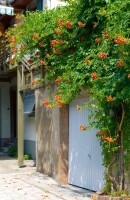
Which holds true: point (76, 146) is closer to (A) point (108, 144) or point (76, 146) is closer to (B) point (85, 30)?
(A) point (108, 144)

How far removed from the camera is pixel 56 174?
487 inches

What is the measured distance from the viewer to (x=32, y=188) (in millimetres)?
11227

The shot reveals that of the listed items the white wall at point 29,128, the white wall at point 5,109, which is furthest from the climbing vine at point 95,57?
the white wall at point 5,109

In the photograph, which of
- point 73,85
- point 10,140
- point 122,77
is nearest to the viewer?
point 122,77

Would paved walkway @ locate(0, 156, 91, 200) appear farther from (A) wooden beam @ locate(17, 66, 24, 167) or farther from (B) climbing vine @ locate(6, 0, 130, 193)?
(B) climbing vine @ locate(6, 0, 130, 193)

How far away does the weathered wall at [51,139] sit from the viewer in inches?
481

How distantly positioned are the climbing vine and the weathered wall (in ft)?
4.19

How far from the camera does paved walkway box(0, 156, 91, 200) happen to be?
33.1ft

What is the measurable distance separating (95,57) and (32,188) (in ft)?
13.6

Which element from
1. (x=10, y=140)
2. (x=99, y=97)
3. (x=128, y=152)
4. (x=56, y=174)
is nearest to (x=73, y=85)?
(x=99, y=97)

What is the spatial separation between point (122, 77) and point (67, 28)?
118 inches

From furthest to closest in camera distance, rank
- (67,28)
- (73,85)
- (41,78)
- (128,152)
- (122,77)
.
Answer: (41,78) → (67,28) → (73,85) → (128,152) → (122,77)

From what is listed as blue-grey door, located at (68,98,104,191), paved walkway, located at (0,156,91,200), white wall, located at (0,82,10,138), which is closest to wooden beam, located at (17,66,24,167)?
paved walkway, located at (0,156,91,200)

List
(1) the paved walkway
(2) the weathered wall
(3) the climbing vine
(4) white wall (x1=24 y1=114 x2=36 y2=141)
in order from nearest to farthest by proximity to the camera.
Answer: (3) the climbing vine
(1) the paved walkway
(2) the weathered wall
(4) white wall (x1=24 y1=114 x2=36 y2=141)
